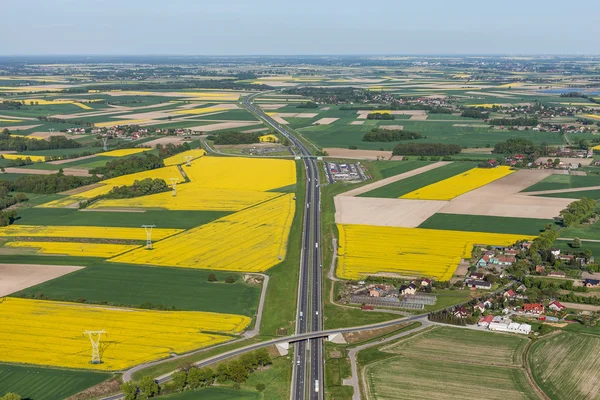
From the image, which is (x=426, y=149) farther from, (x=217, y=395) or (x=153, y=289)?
(x=217, y=395)

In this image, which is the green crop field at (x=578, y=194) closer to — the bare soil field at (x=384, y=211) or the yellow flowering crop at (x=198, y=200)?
the bare soil field at (x=384, y=211)

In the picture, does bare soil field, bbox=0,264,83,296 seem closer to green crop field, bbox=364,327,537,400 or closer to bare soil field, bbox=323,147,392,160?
green crop field, bbox=364,327,537,400

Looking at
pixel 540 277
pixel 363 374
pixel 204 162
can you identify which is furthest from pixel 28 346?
pixel 204 162

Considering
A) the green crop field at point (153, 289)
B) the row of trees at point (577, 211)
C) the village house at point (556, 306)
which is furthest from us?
the row of trees at point (577, 211)

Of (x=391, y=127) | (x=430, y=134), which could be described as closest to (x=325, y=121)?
(x=391, y=127)

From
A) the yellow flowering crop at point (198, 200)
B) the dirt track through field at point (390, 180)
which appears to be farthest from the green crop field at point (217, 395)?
the dirt track through field at point (390, 180)
